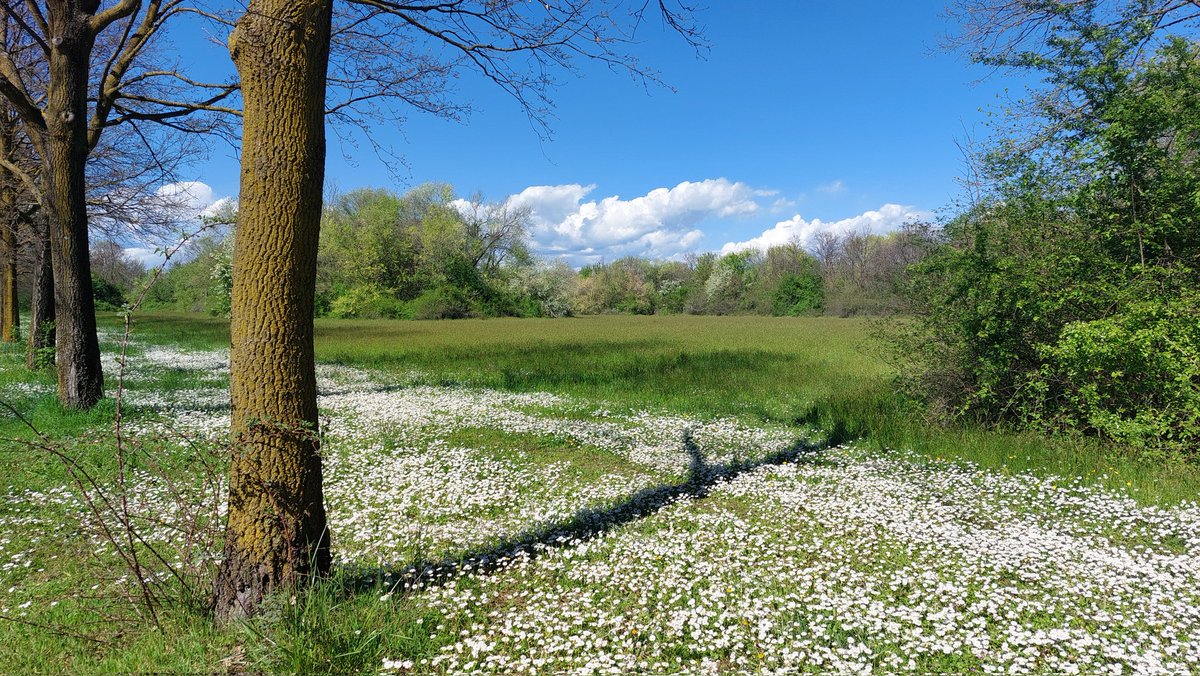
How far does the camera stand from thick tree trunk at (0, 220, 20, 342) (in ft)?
65.6

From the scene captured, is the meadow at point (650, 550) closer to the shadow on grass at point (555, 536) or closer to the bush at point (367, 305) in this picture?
the shadow on grass at point (555, 536)

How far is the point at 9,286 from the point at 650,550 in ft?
99.8

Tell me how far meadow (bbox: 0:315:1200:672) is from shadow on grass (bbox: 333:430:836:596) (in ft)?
0.10

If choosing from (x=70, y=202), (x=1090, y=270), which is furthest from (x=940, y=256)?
(x=70, y=202)

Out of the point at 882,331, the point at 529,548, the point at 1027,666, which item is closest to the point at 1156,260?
the point at 882,331

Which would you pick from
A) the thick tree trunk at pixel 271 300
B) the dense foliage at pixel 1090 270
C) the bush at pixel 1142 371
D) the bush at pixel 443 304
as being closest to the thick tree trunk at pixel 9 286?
the thick tree trunk at pixel 271 300

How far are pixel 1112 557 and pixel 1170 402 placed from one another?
151 inches

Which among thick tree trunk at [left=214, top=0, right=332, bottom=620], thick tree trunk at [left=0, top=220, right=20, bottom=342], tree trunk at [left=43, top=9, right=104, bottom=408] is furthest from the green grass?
thick tree trunk at [left=214, top=0, right=332, bottom=620]

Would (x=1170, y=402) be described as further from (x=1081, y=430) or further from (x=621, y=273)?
(x=621, y=273)

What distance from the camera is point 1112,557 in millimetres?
4918

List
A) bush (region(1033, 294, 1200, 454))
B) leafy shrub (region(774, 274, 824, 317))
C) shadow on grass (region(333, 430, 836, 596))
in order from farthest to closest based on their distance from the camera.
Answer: leafy shrub (region(774, 274, 824, 317)) → bush (region(1033, 294, 1200, 454)) → shadow on grass (region(333, 430, 836, 596))

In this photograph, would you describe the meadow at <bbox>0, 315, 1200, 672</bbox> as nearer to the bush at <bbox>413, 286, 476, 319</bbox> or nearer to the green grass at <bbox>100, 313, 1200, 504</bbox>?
the green grass at <bbox>100, 313, 1200, 504</bbox>

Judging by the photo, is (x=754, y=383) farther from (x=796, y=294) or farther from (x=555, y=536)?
(x=796, y=294)

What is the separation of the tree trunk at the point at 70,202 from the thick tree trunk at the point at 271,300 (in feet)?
30.9
